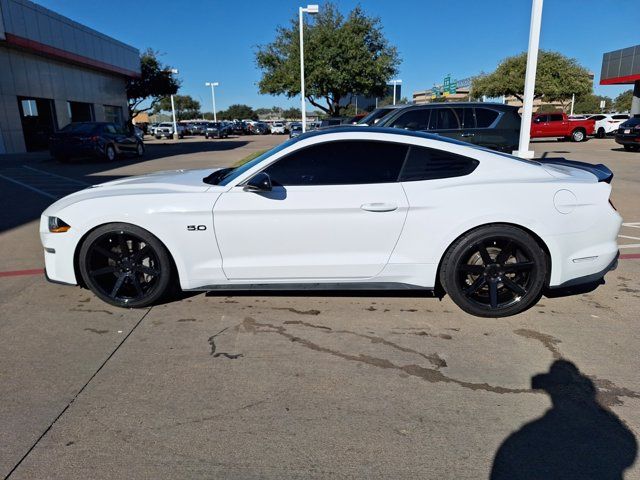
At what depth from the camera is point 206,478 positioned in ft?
7.23

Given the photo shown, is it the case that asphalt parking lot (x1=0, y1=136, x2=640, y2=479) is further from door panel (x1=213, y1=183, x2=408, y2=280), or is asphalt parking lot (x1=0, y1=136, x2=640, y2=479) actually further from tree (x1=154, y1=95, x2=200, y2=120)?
tree (x1=154, y1=95, x2=200, y2=120)

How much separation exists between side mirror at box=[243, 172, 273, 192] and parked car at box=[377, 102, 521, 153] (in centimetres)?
701

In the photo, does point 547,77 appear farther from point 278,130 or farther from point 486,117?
point 486,117

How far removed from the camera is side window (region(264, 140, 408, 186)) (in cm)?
378

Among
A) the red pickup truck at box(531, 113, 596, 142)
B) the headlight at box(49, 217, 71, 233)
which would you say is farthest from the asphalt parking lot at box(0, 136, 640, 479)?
the red pickup truck at box(531, 113, 596, 142)

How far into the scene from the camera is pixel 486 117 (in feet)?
33.5

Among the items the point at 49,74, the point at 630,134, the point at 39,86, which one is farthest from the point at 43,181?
the point at 630,134

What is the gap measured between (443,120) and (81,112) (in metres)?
28.0

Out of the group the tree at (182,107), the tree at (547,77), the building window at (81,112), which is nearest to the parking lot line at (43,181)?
the building window at (81,112)

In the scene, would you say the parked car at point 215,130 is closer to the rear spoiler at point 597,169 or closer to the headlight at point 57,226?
the headlight at point 57,226

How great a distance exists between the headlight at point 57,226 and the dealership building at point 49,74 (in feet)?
73.5

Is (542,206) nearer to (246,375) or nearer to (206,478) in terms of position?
(246,375)

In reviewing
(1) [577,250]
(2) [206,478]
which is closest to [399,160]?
(1) [577,250]

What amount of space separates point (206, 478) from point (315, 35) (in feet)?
96.3
